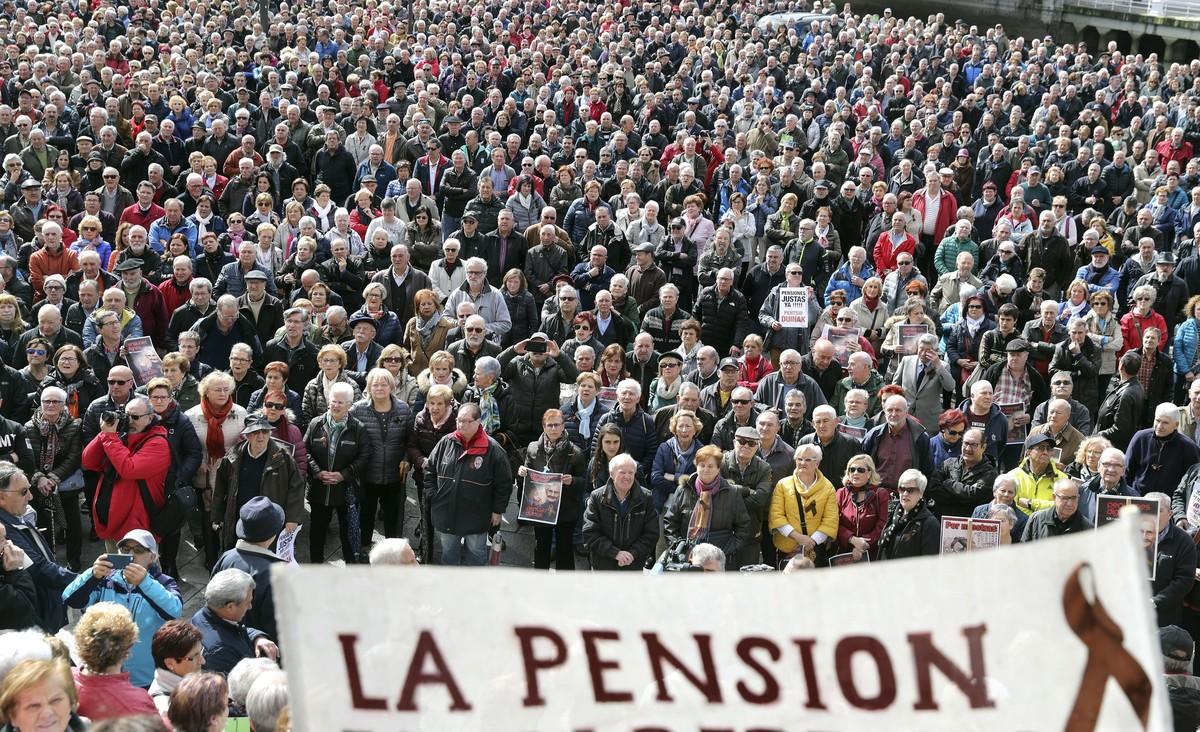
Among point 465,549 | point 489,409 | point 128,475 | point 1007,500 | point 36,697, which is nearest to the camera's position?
point 36,697

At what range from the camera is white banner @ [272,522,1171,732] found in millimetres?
2961

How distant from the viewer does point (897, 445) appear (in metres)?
10.1

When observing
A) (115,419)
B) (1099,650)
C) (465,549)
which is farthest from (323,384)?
(1099,650)

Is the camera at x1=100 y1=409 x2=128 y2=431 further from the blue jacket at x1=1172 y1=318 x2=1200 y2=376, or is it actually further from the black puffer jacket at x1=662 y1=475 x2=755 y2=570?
the blue jacket at x1=1172 y1=318 x2=1200 y2=376

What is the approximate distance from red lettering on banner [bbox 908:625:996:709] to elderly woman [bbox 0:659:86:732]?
11.1 feet

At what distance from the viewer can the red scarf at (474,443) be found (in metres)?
9.66

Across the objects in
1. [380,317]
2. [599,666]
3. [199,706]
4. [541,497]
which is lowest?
[541,497]

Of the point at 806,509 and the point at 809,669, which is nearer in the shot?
the point at 809,669

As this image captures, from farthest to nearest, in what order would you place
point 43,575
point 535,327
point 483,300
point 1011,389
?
point 535,327 → point 483,300 → point 1011,389 → point 43,575

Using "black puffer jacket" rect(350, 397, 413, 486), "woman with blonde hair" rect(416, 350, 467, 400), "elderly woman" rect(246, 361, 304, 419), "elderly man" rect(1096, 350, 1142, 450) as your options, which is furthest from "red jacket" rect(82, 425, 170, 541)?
"elderly man" rect(1096, 350, 1142, 450)

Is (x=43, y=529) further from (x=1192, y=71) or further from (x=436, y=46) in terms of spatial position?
(x=1192, y=71)

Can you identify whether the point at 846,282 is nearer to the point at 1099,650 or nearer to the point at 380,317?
the point at 380,317

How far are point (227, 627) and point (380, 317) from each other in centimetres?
565

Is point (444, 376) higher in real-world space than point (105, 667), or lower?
lower
